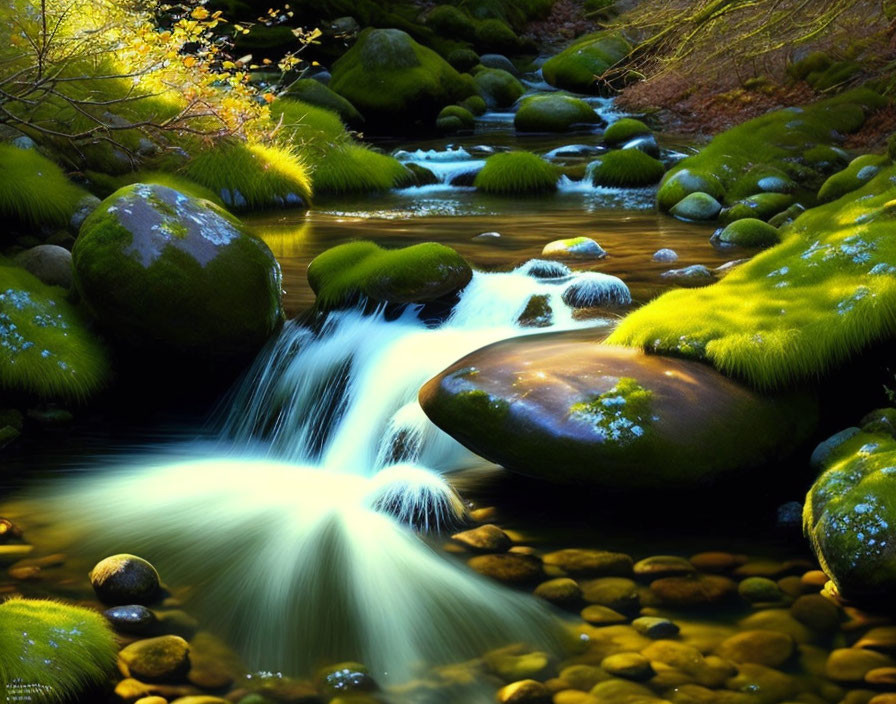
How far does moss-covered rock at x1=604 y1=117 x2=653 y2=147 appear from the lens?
14.6m

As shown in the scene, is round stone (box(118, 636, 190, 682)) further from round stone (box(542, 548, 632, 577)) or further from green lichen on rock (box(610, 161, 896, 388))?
green lichen on rock (box(610, 161, 896, 388))

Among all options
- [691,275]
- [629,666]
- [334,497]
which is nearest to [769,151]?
[691,275]

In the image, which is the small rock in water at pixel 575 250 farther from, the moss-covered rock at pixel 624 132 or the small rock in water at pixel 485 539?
the moss-covered rock at pixel 624 132

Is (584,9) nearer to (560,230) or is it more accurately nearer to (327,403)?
(560,230)

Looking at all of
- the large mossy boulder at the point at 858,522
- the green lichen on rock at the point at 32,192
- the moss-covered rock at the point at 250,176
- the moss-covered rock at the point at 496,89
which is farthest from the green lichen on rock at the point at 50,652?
the moss-covered rock at the point at 496,89

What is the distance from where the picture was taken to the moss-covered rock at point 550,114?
16.8 meters

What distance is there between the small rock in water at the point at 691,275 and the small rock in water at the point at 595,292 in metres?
0.64

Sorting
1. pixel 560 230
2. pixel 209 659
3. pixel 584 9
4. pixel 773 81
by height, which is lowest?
pixel 209 659

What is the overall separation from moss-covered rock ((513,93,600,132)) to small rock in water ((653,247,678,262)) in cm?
926

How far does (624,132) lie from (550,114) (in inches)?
94.6

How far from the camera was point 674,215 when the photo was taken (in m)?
10.1

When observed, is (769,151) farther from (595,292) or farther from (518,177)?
(595,292)

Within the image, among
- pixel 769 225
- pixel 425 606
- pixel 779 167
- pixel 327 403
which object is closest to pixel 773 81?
pixel 779 167

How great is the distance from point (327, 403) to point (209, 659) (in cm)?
260
